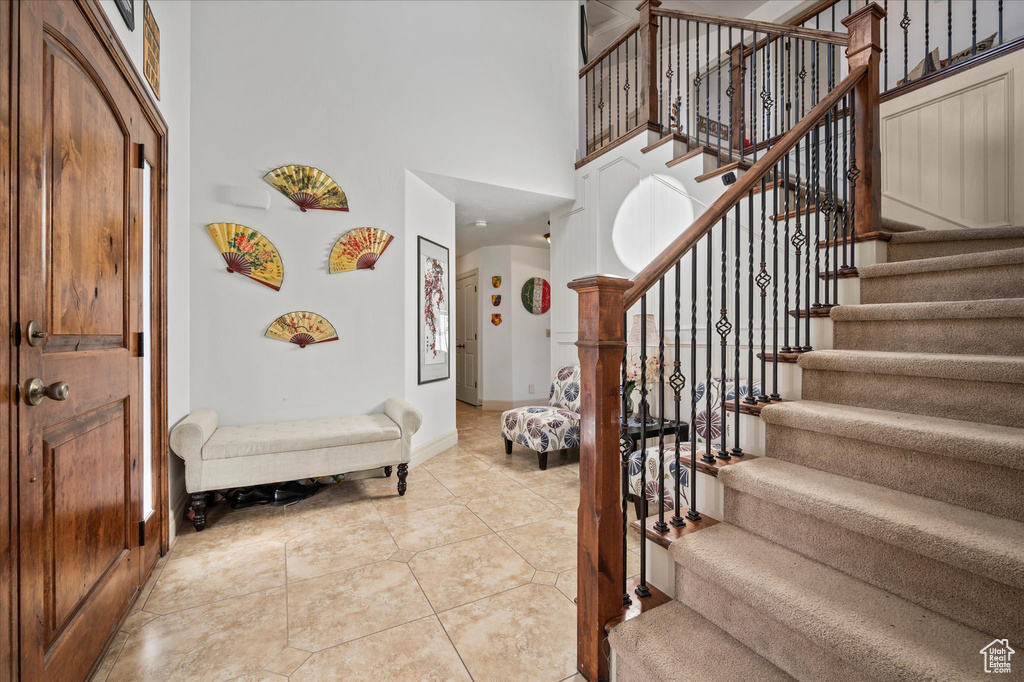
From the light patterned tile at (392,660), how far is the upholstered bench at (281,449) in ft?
4.59

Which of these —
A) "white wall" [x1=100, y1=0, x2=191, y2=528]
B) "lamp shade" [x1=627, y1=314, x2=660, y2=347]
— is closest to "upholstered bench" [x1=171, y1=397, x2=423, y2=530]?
"white wall" [x1=100, y1=0, x2=191, y2=528]

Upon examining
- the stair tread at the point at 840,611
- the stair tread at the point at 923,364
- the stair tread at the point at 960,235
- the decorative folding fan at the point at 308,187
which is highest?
the decorative folding fan at the point at 308,187

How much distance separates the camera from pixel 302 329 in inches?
130

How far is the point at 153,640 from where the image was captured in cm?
162

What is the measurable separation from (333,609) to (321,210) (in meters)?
2.71

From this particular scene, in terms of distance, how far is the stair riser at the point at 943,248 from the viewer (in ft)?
6.98

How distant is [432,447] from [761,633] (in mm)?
3159

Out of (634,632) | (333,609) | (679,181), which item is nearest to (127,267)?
(333,609)

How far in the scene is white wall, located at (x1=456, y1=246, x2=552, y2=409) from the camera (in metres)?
6.50

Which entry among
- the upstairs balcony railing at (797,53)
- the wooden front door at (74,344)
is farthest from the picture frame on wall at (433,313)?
the wooden front door at (74,344)

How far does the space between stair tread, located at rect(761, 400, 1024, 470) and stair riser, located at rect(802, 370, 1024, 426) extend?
0.14 feet

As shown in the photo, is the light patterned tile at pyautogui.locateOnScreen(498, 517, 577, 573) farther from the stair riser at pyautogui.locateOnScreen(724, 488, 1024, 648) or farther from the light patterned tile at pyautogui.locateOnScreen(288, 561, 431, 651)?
the stair riser at pyautogui.locateOnScreen(724, 488, 1024, 648)

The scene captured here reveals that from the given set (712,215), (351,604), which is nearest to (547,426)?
(351,604)

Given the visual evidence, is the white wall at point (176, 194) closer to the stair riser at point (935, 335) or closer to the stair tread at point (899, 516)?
the stair tread at point (899, 516)
